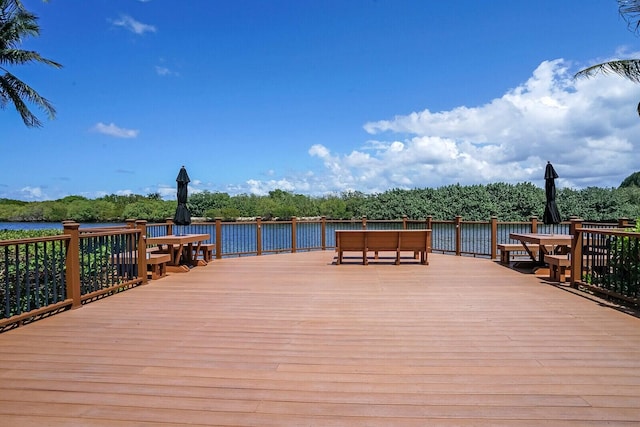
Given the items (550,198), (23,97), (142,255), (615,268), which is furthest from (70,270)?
(23,97)

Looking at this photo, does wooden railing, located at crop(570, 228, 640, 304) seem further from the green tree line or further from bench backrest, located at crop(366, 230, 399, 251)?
the green tree line

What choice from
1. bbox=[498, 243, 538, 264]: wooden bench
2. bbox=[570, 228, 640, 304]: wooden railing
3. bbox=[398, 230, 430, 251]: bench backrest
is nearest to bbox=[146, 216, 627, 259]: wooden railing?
bbox=[498, 243, 538, 264]: wooden bench

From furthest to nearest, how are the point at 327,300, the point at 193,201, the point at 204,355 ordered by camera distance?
1. the point at 193,201
2. the point at 327,300
3. the point at 204,355

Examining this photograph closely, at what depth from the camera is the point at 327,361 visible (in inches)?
117

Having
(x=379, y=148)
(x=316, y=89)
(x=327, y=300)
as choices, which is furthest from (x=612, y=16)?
(x=379, y=148)

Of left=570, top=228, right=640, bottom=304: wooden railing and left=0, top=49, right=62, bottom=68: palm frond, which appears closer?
left=570, top=228, right=640, bottom=304: wooden railing

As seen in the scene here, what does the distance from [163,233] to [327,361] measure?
26.8 ft

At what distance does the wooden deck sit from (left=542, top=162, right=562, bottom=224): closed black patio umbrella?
3.31m

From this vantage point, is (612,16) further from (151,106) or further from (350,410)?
(151,106)

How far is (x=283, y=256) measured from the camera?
10.6 meters

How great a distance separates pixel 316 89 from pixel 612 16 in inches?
522

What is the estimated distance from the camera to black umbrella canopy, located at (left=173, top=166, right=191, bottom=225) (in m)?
8.77

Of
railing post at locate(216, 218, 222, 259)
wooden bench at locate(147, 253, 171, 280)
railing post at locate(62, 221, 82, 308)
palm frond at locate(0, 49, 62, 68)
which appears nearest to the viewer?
railing post at locate(62, 221, 82, 308)

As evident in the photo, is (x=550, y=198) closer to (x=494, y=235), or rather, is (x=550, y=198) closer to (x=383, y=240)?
(x=494, y=235)
